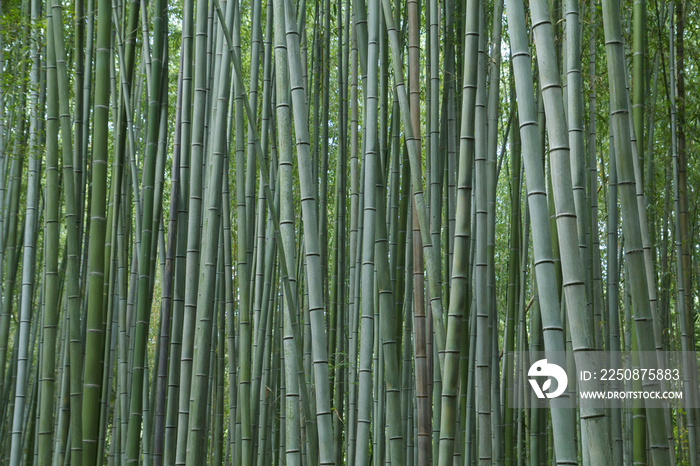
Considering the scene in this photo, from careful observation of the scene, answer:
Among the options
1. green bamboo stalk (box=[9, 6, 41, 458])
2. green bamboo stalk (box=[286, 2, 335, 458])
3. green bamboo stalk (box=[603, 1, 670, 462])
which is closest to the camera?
green bamboo stalk (box=[603, 1, 670, 462])

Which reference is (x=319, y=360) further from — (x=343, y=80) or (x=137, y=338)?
(x=343, y=80)

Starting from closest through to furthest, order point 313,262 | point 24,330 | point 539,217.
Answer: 1. point 539,217
2. point 313,262
3. point 24,330

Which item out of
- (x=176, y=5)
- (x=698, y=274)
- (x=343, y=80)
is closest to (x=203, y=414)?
(x=343, y=80)

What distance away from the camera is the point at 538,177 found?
1217 mm

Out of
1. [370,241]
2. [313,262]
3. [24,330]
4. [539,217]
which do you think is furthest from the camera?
[24,330]

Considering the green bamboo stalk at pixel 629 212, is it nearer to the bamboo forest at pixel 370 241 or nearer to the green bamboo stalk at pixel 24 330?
the bamboo forest at pixel 370 241

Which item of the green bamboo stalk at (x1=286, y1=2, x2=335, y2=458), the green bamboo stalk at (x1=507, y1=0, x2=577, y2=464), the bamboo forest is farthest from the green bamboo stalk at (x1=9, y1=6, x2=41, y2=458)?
the green bamboo stalk at (x1=507, y1=0, x2=577, y2=464)

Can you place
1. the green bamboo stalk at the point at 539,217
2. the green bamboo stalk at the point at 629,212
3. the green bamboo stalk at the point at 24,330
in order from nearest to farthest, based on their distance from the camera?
1. the green bamboo stalk at the point at 539,217
2. the green bamboo stalk at the point at 629,212
3. the green bamboo stalk at the point at 24,330

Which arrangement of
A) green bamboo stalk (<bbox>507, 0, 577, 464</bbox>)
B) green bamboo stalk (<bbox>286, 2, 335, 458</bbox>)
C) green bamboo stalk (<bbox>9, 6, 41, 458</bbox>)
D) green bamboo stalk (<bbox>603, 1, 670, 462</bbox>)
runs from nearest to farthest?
green bamboo stalk (<bbox>507, 0, 577, 464</bbox>), green bamboo stalk (<bbox>603, 1, 670, 462</bbox>), green bamboo stalk (<bbox>286, 2, 335, 458</bbox>), green bamboo stalk (<bbox>9, 6, 41, 458</bbox>)

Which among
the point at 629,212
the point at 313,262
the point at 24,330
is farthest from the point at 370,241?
the point at 24,330

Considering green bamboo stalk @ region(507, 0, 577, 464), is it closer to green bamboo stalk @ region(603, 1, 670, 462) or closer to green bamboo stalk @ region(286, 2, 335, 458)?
green bamboo stalk @ region(603, 1, 670, 462)

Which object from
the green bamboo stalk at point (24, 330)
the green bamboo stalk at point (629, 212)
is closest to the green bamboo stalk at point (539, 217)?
the green bamboo stalk at point (629, 212)

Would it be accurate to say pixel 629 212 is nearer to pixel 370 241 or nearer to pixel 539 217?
pixel 539 217

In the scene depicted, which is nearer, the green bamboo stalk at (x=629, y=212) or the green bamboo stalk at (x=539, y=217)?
the green bamboo stalk at (x=539, y=217)
